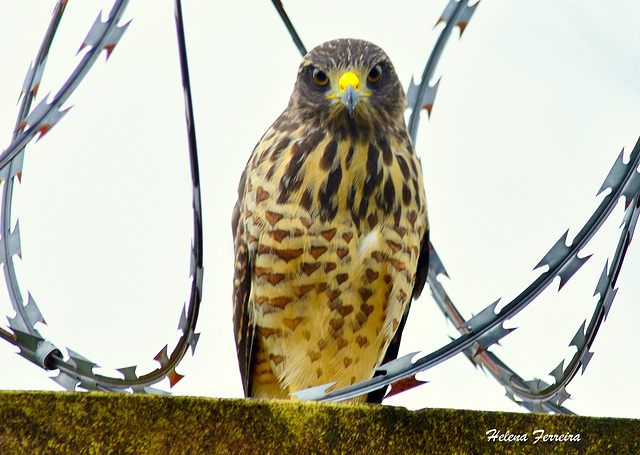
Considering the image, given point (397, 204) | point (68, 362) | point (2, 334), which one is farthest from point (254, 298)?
point (2, 334)

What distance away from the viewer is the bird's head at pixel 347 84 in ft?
6.53

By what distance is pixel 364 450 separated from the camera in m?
1.07

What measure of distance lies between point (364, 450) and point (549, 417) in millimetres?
306

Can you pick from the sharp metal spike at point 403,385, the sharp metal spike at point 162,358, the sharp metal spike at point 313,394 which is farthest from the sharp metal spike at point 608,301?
the sharp metal spike at point 162,358

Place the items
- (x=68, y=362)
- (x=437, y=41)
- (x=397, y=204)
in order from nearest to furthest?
1. (x=68, y=362)
2. (x=397, y=204)
3. (x=437, y=41)

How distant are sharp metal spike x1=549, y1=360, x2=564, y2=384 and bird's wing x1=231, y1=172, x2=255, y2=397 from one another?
914 mm

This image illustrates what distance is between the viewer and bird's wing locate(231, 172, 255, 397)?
2100mm

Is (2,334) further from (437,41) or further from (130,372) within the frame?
(437,41)

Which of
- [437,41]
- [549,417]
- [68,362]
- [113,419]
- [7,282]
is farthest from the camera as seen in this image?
[437,41]

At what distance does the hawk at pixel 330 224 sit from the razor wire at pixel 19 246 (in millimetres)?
443

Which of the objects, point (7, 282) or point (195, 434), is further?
point (7, 282)

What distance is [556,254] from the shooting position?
1.20 m

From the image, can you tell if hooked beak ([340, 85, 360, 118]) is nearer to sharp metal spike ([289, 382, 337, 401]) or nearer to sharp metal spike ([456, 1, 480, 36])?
sharp metal spike ([456, 1, 480, 36])

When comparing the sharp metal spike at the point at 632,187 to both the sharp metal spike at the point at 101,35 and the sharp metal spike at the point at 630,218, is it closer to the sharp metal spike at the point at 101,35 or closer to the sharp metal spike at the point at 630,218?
the sharp metal spike at the point at 630,218
